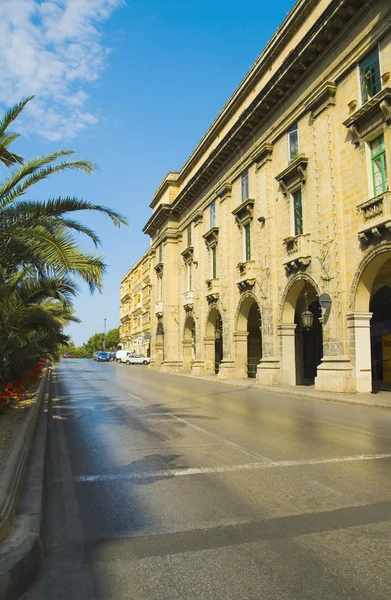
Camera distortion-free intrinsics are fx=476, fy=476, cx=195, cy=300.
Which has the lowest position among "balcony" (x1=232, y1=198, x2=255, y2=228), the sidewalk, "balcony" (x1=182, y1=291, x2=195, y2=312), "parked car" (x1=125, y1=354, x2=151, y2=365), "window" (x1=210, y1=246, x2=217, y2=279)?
the sidewalk

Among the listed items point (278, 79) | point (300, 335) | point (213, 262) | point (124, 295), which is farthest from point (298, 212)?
point (124, 295)

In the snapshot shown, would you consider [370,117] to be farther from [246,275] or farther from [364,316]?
[246,275]

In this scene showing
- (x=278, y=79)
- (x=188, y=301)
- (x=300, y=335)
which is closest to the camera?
(x=278, y=79)

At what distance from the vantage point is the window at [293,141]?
70.7 feet

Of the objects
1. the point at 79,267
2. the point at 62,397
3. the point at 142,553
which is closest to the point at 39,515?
the point at 142,553

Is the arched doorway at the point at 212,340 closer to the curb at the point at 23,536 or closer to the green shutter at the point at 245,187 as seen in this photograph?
the green shutter at the point at 245,187

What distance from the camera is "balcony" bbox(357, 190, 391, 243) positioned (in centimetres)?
1548

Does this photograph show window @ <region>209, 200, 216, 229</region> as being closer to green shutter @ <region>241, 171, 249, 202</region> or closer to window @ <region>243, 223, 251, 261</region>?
green shutter @ <region>241, 171, 249, 202</region>

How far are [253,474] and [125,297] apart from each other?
303 feet

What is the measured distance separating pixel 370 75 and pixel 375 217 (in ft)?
17.2

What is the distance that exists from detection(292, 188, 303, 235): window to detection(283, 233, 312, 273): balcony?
25.9 inches

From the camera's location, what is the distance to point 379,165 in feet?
54.5

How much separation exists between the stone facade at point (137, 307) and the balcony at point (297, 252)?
44.9 m

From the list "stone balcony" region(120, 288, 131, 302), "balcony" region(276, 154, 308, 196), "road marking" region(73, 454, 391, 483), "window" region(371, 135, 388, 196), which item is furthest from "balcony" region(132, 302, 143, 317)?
"road marking" region(73, 454, 391, 483)
